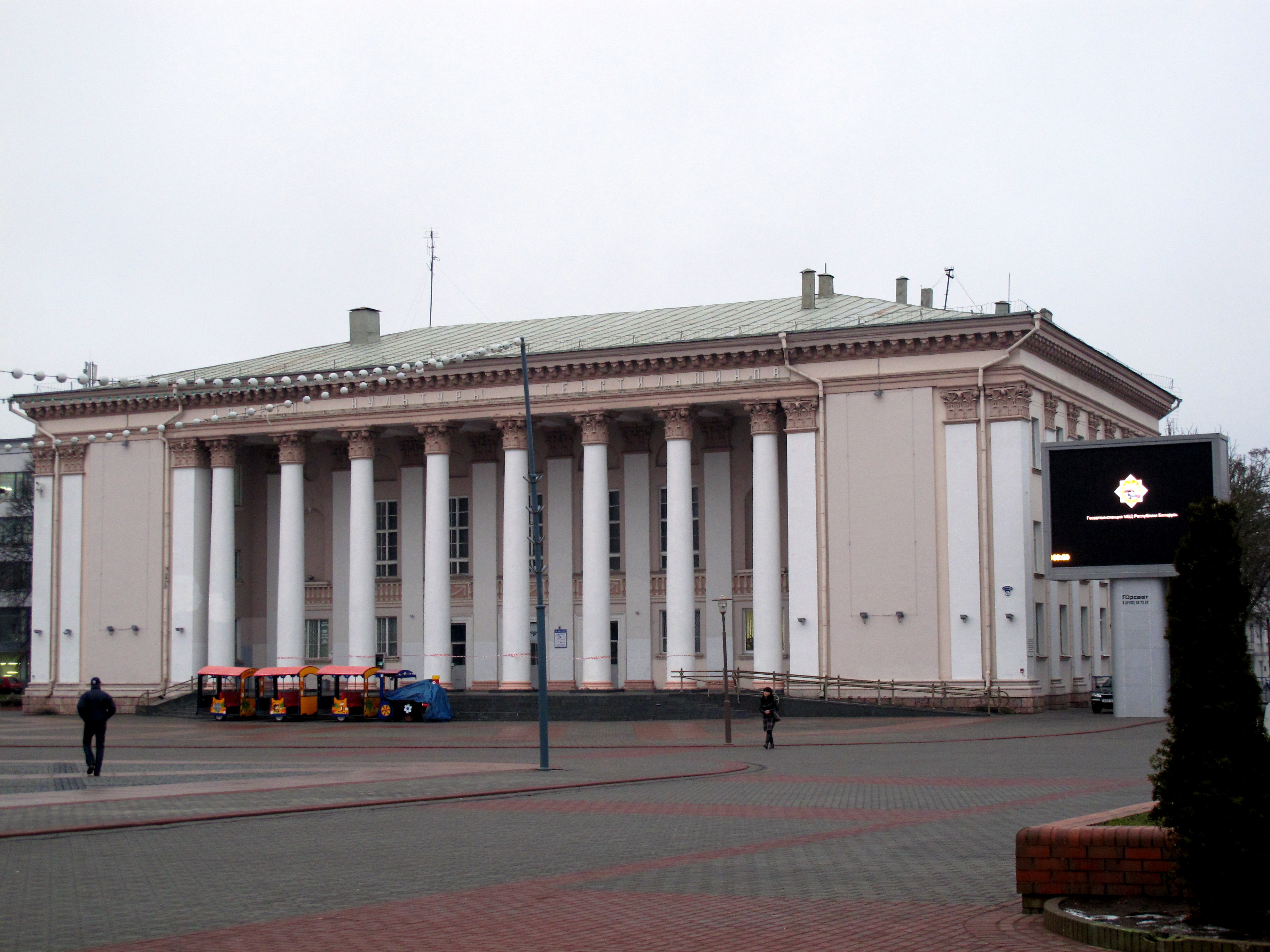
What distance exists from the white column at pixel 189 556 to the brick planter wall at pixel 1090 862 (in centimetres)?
5150

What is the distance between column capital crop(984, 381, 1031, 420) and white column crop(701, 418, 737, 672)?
1094 cm

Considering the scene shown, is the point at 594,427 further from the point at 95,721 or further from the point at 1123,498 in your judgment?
the point at 95,721

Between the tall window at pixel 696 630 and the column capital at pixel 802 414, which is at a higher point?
the column capital at pixel 802 414

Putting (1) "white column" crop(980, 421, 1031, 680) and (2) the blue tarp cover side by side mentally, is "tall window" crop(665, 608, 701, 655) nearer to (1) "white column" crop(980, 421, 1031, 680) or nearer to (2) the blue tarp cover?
(2) the blue tarp cover

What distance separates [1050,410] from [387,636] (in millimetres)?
26609

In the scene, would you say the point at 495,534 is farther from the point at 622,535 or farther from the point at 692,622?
the point at 692,622

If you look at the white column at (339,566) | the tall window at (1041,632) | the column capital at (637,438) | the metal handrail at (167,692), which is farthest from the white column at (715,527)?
the metal handrail at (167,692)

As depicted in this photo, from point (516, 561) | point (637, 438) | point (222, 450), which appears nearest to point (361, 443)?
point (222, 450)

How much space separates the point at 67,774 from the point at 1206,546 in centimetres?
2291

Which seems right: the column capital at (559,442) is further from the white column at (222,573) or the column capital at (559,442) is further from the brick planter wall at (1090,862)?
the brick planter wall at (1090,862)

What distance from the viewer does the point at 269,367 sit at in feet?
198

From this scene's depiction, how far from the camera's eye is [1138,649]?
140ft

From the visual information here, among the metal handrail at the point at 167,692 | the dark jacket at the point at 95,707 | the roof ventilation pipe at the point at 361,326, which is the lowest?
the metal handrail at the point at 167,692

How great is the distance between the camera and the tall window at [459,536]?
2355 inches
